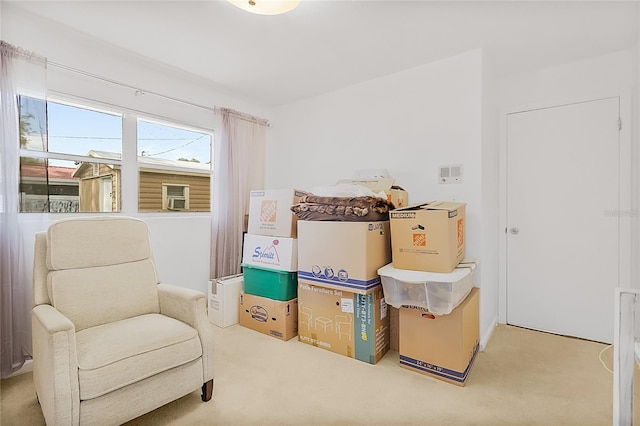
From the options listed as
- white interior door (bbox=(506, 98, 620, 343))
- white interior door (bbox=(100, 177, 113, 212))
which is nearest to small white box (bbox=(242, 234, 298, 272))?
white interior door (bbox=(100, 177, 113, 212))

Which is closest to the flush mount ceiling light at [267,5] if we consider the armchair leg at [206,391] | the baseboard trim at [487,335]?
the armchair leg at [206,391]

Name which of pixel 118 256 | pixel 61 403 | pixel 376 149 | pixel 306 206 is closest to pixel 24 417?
pixel 61 403

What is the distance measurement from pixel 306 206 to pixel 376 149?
1050 mm

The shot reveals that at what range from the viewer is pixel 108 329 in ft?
5.74

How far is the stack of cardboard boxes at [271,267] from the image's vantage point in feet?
8.96

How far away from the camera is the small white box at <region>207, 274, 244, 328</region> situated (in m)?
2.99

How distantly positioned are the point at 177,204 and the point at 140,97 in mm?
1052

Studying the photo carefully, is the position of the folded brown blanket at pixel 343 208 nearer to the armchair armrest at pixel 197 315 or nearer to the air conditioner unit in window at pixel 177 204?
the armchair armrest at pixel 197 315

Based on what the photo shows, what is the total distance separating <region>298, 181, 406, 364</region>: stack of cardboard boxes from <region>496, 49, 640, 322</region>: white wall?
171cm

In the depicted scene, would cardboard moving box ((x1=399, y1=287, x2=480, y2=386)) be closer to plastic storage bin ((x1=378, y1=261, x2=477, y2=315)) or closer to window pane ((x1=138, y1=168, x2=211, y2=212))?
plastic storage bin ((x1=378, y1=261, x2=477, y2=315))

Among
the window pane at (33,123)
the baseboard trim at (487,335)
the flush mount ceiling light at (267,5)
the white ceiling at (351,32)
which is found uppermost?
the white ceiling at (351,32)

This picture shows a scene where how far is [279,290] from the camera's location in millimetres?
2748

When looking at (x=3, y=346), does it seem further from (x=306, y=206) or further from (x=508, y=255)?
(x=508, y=255)

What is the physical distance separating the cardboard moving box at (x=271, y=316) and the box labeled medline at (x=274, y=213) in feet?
2.01
